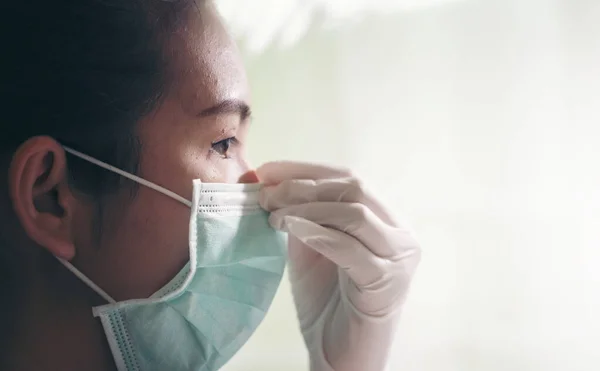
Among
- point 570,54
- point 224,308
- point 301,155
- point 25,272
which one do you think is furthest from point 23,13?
point 570,54

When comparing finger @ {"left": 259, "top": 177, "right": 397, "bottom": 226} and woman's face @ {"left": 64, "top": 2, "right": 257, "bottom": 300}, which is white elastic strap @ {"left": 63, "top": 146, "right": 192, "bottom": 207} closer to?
woman's face @ {"left": 64, "top": 2, "right": 257, "bottom": 300}

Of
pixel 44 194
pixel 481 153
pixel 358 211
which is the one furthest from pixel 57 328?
pixel 481 153

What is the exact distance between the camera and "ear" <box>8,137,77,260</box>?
30.6 inches

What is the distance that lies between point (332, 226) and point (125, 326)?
1.09 feet

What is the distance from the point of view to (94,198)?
0.81 m

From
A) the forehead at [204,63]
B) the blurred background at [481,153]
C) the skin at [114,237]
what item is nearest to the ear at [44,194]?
the skin at [114,237]

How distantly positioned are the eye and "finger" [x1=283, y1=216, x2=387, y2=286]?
0.45ft

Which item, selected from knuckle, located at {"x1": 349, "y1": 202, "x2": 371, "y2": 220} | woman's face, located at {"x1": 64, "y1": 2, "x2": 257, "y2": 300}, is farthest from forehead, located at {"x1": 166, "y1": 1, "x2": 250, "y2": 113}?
knuckle, located at {"x1": 349, "y1": 202, "x2": 371, "y2": 220}

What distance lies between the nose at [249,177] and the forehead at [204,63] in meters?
0.12

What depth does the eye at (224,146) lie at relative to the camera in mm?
878

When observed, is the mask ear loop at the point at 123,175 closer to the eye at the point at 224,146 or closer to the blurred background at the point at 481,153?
the eye at the point at 224,146

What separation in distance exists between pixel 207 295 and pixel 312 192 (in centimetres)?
22

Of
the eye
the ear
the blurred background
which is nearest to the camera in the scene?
the ear

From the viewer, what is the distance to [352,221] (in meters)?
0.88
